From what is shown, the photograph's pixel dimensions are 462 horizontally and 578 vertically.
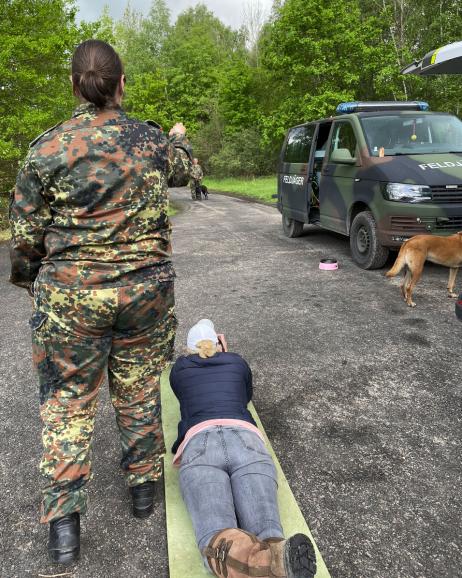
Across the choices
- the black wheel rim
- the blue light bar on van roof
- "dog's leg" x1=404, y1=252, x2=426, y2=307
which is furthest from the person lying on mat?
the blue light bar on van roof

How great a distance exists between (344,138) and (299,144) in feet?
5.74

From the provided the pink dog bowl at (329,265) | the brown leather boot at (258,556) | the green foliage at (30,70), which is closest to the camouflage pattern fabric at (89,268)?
the brown leather boot at (258,556)

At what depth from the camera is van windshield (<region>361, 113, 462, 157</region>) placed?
21.7 ft

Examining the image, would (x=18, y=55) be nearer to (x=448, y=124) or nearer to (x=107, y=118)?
(x=448, y=124)

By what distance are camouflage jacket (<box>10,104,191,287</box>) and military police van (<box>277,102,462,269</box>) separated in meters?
4.65

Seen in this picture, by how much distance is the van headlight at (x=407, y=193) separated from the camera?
5.84 meters

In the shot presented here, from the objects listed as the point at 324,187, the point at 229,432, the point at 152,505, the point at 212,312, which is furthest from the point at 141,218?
the point at 324,187

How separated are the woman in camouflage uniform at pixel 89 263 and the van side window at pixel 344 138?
5.45m

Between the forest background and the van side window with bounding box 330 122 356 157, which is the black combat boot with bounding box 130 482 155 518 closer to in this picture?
the van side window with bounding box 330 122 356 157

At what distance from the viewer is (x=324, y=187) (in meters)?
7.77

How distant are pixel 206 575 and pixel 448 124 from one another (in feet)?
23.7

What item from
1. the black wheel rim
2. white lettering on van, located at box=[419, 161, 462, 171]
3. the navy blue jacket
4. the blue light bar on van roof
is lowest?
the navy blue jacket

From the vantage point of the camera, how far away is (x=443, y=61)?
4922 mm

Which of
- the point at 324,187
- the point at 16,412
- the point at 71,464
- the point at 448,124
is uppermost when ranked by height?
the point at 448,124
